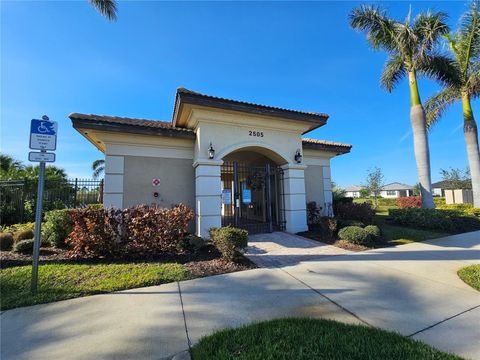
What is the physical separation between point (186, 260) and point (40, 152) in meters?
3.83

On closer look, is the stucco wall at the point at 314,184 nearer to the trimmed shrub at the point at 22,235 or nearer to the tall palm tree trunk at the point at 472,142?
the tall palm tree trunk at the point at 472,142

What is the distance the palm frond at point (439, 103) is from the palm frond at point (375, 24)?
246 inches

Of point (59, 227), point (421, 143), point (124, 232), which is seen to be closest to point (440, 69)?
point (421, 143)

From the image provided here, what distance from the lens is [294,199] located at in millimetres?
9828

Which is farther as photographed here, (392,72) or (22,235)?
(392,72)

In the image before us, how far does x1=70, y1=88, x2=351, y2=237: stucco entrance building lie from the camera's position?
8141mm

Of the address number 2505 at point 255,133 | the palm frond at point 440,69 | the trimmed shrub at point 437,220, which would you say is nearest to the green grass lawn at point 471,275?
the trimmed shrub at point 437,220

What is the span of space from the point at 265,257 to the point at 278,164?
5061 mm

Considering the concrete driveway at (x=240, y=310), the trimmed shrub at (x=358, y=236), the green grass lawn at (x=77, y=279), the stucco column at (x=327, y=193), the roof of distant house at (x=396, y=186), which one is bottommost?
the concrete driveway at (x=240, y=310)

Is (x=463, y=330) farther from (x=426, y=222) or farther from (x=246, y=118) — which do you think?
(x=426, y=222)

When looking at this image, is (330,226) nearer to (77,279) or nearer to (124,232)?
(124,232)


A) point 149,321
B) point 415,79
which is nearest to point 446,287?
point 149,321

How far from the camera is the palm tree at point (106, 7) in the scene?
852 centimetres

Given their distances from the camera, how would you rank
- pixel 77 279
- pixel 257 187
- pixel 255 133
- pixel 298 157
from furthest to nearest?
pixel 257 187, pixel 298 157, pixel 255 133, pixel 77 279
